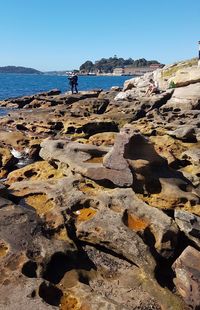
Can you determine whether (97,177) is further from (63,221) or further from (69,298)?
(69,298)

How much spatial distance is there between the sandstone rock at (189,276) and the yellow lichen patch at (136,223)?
2.01 meters

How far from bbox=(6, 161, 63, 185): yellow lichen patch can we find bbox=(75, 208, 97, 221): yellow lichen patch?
4.78 m

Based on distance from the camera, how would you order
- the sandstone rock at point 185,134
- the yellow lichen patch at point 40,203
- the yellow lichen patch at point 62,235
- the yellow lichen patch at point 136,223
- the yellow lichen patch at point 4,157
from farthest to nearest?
1. the sandstone rock at point 185,134
2. the yellow lichen patch at point 4,157
3. the yellow lichen patch at point 40,203
4. the yellow lichen patch at point 136,223
5. the yellow lichen patch at point 62,235

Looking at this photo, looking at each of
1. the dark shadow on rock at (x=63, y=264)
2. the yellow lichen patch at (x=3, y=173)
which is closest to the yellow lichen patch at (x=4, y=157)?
the yellow lichen patch at (x=3, y=173)

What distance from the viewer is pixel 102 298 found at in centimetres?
1102

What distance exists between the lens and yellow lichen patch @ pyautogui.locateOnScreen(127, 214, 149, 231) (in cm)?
1439

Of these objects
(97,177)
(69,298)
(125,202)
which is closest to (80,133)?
(97,177)

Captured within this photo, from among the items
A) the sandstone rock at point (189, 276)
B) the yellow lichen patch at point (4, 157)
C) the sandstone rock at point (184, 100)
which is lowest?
the sandstone rock at point (184, 100)

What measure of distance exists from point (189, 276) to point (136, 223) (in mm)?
3303

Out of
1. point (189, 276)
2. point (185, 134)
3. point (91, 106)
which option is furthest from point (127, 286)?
point (91, 106)

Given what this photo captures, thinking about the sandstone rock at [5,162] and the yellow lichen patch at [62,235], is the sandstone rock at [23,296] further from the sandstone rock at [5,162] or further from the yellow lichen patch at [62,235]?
the sandstone rock at [5,162]

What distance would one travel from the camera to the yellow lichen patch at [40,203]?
16109 millimetres

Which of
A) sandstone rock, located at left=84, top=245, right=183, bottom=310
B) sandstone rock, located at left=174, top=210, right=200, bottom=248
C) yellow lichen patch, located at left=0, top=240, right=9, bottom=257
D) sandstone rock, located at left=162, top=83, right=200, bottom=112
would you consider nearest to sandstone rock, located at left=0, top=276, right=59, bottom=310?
yellow lichen patch, located at left=0, top=240, right=9, bottom=257

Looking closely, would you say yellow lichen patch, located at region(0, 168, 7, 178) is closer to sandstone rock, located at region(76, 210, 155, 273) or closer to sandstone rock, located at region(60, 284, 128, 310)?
sandstone rock, located at region(76, 210, 155, 273)
